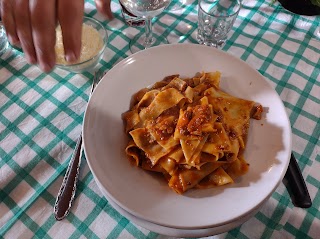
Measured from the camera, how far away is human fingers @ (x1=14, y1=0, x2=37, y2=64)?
0.64 meters

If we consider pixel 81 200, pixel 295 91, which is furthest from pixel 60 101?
pixel 295 91

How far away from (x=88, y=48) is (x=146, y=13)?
0.67ft

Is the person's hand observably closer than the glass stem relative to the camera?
Yes

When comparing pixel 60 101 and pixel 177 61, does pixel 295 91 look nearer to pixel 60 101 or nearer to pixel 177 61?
pixel 177 61

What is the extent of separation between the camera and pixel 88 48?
1003 millimetres

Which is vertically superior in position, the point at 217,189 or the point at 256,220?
the point at 217,189

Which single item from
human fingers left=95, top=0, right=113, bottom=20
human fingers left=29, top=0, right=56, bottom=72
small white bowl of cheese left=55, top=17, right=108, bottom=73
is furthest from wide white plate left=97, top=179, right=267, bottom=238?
human fingers left=95, top=0, right=113, bottom=20

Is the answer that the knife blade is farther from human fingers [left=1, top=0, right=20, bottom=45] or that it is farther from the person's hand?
human fingers [left=1, top=0, right=20, bottom=45]

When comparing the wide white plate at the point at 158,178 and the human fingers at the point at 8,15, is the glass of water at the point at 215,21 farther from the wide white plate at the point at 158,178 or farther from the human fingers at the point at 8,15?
the human fingers at the point at 8,15

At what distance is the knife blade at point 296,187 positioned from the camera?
0.78 metres

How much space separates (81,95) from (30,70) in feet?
0.62

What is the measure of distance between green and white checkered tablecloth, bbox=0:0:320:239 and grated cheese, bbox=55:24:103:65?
0.06 meters

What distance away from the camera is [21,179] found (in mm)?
832

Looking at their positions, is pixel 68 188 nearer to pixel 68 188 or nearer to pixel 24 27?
pixel 68 188
